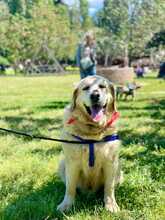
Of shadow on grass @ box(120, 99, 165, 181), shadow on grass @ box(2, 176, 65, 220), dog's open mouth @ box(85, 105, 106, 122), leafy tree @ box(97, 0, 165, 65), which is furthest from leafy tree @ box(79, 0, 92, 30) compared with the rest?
dog's open mouth @ box(85, 105, 106, 122)

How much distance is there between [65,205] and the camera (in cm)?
406

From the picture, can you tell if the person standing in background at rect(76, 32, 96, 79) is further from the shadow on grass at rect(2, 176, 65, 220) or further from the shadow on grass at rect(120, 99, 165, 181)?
the shadow on grass at rect(2, 176, 65, 220)

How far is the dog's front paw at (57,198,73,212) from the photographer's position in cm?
403

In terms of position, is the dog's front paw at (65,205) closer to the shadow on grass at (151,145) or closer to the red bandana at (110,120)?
the red bandana at (110,120)

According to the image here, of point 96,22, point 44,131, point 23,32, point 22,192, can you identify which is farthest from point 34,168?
point 96,22

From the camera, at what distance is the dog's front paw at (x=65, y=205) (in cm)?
403

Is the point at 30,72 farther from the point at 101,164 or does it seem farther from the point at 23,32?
the point at 101,164

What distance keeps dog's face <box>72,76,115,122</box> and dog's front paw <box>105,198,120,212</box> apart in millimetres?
788

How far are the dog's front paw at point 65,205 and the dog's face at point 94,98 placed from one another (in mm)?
826

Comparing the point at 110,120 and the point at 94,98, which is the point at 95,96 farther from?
the point at 110,120

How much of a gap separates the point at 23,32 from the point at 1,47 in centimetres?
541

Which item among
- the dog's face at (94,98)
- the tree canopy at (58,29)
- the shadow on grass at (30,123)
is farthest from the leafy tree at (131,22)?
the dog's face at (94,98)

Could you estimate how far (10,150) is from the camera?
6.58 meters

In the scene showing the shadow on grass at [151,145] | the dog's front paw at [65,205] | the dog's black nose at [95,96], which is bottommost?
the shadow on grass at [151,145]
